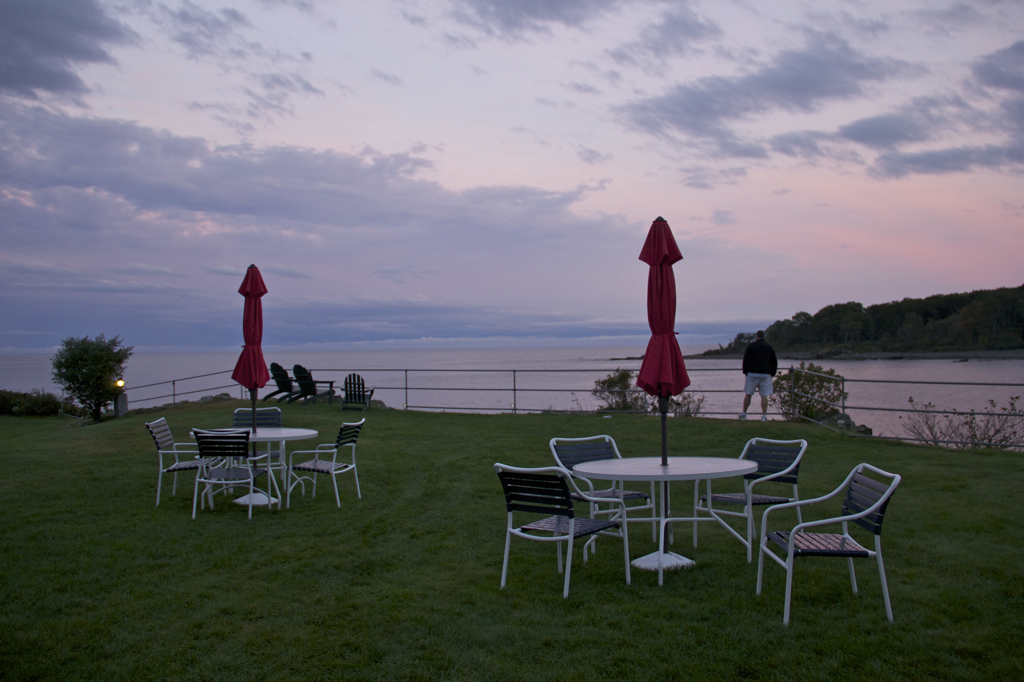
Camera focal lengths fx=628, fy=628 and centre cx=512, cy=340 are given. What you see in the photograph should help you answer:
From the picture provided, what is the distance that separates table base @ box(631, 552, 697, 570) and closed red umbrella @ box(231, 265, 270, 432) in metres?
4.84

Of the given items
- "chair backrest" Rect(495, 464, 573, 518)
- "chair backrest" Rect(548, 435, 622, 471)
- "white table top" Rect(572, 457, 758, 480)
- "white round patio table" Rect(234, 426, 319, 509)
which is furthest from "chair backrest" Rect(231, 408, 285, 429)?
"white table top" Rect(572, 457, 758, 480)

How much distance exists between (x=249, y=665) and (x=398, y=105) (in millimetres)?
11464

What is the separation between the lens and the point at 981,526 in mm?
5258

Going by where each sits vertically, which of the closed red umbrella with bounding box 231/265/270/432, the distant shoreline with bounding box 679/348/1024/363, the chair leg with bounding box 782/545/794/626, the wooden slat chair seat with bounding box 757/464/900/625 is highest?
the closed red umbrella with bounding box 231/265/270/432

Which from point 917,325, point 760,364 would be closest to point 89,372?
point 760,364

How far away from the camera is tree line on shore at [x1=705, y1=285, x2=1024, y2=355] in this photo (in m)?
19.4

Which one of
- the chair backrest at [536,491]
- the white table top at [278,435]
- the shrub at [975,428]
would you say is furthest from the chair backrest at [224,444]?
the shrub at [975,428]

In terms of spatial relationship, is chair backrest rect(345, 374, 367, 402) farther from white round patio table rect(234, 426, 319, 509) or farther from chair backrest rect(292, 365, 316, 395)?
white round patio table rect(234, 426, 319, 509)

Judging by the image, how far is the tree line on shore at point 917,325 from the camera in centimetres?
1942

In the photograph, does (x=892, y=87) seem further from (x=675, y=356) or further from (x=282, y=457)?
(x=282, y=457)

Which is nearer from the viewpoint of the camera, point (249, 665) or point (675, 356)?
point (249, 665)

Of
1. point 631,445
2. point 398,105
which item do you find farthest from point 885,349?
point 398,105

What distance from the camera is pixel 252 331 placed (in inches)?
289

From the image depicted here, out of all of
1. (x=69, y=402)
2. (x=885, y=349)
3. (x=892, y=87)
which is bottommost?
(x=69, y=402)
